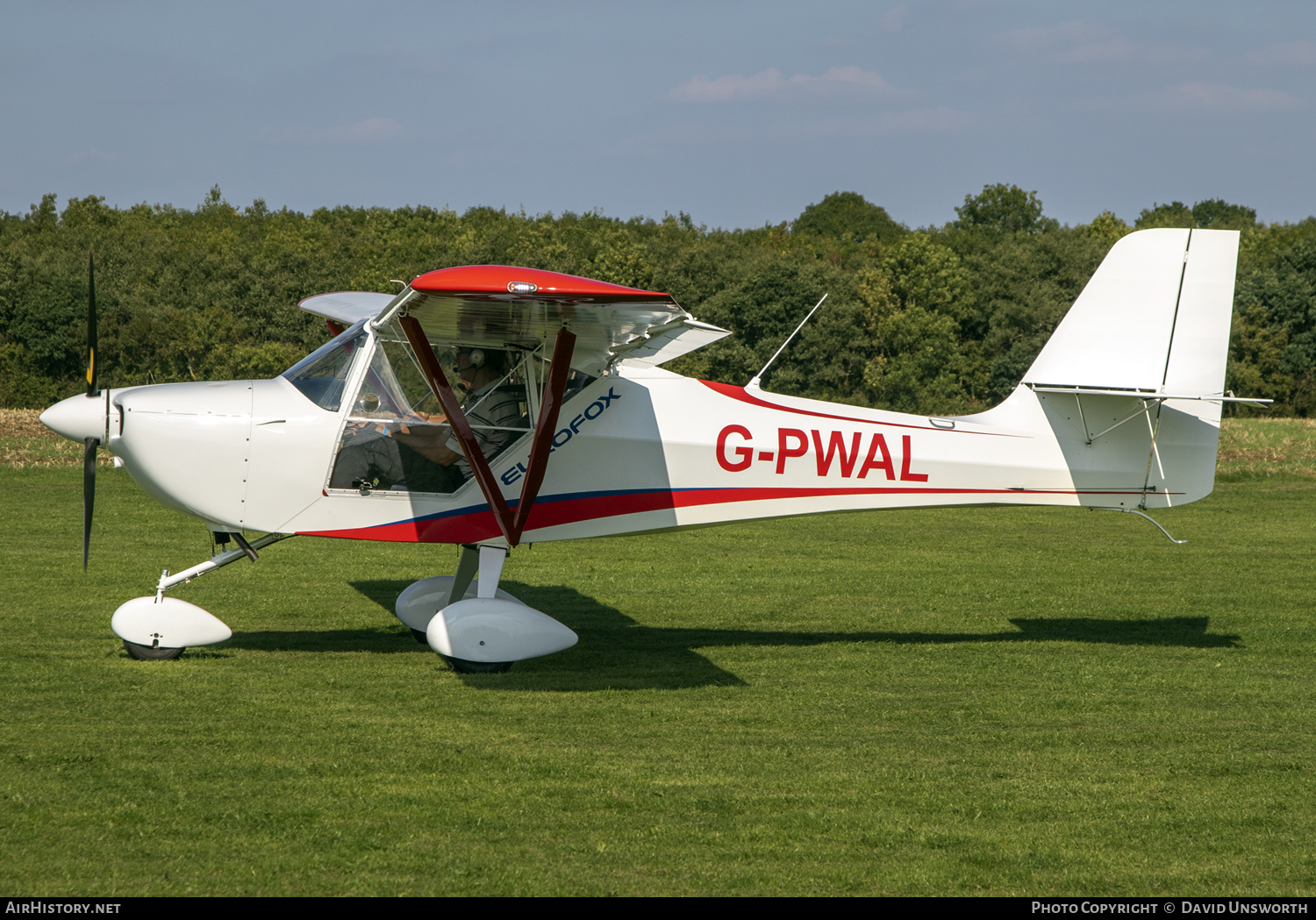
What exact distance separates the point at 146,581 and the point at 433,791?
6.90 meters

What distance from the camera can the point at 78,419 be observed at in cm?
753

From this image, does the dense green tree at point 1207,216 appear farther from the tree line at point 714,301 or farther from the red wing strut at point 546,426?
the red wing strut at point 546,426

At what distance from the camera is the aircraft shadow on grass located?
26.1ft

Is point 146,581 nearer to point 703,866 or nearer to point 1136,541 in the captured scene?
point 703,866

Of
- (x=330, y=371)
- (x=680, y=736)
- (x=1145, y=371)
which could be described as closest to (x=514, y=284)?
(x=330, y=371)

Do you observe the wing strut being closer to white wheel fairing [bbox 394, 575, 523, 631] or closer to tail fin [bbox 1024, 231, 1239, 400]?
white wheel fairing [bbox 394, 575, 523, 631]

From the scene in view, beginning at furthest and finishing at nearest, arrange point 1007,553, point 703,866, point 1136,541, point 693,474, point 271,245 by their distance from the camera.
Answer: point 271,245 → point 1136,541 → point 1007,553 → point 693,474 → point 703,866

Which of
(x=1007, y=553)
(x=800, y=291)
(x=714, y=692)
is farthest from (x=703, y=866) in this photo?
(x=800, y=291)

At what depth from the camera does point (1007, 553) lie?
14.2 meters

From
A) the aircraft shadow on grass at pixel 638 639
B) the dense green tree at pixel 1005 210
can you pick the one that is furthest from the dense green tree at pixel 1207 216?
the aircraft shadow on grass at pixel 638 639

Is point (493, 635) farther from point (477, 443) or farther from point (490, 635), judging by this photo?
point (477, 443)

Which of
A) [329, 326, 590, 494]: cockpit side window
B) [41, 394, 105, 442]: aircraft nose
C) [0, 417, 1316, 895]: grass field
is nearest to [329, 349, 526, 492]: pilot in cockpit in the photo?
[329, 326, 590, 494]: cockpit side window
